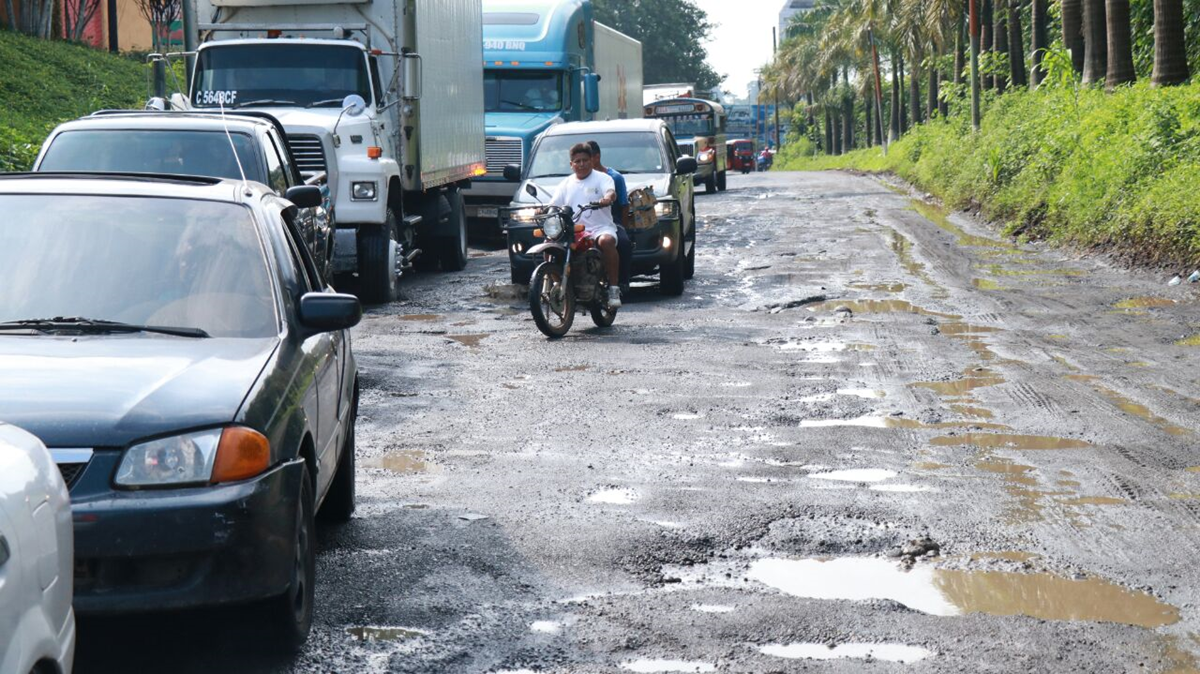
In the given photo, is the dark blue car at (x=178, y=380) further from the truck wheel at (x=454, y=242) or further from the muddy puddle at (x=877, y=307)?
the truck wheel at (x=454, y=242)

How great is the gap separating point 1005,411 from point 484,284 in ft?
32.0

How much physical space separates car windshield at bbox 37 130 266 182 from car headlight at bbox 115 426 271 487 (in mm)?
7467

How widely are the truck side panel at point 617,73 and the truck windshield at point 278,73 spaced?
14.0 m

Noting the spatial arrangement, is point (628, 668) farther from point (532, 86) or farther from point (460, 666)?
point (532, 86)

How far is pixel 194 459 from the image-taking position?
4305mm

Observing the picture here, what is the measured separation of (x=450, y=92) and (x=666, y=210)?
486cm

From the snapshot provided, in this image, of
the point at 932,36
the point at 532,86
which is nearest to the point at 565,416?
the point at 532,86

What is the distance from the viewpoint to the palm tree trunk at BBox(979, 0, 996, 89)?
135ft

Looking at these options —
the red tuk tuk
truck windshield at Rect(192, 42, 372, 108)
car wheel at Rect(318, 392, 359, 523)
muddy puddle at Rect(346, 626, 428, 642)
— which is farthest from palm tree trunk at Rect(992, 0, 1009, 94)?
the red tuk tuk

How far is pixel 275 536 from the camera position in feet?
14.6

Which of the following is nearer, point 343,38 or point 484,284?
point 343,38

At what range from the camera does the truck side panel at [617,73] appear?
31.4m

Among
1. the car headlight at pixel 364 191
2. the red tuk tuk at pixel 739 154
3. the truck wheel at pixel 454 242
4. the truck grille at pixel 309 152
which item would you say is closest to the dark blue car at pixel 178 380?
the truck grille at pixel 309 152

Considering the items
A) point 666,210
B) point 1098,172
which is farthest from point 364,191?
point 1098,172
